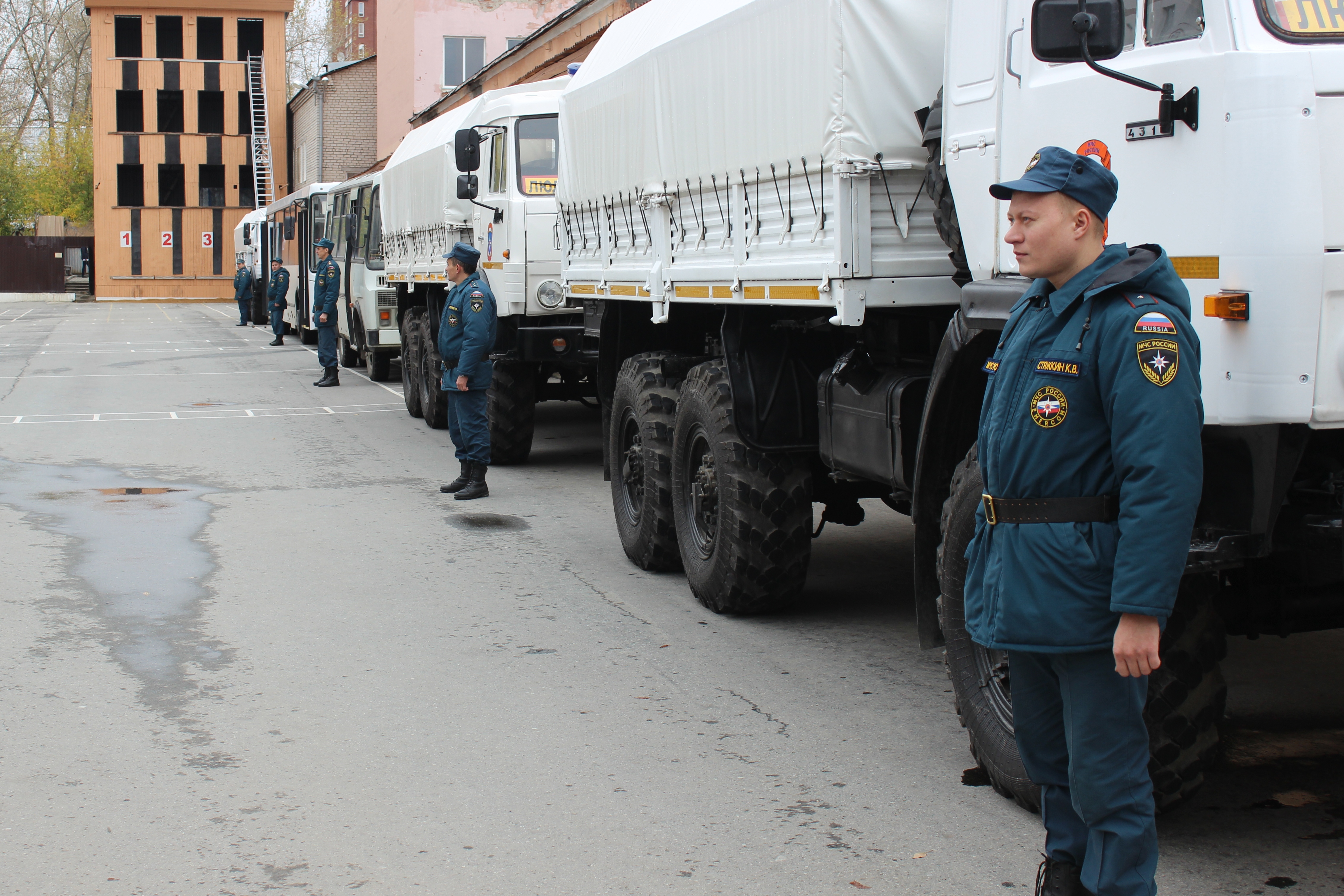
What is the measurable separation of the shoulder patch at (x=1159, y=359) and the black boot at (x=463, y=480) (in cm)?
819

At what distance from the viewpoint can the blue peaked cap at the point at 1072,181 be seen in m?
3.05

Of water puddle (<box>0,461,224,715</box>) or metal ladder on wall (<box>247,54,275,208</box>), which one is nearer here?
water puddle (<box>0,461,224,715</box>)

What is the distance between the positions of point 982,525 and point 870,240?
2243mm

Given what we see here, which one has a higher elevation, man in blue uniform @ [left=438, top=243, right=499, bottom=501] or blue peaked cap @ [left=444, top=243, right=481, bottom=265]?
blue peaked cap @ [left=444, top=243, right=481, bottom=265]

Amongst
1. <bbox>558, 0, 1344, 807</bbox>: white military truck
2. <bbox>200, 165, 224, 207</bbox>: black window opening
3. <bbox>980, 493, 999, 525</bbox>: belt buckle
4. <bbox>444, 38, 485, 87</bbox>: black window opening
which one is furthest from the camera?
<bbox>200, 165, 224, 207</bbox>: black window opening

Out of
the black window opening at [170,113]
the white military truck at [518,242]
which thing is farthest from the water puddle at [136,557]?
the black window opening at [170,113]

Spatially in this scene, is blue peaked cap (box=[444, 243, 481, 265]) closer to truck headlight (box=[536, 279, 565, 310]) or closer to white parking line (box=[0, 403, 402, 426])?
truck headlight (box=[536, 279, 565, 310])

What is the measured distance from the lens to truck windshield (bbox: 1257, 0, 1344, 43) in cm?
363

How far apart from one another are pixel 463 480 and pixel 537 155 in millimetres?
2985

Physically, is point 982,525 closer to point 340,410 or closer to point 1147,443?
point 1147,443

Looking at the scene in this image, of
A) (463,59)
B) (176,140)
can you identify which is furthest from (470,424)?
(176,140)

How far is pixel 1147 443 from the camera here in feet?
9.56

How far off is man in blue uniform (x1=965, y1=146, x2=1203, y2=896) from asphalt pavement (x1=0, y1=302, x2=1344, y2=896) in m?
0.91

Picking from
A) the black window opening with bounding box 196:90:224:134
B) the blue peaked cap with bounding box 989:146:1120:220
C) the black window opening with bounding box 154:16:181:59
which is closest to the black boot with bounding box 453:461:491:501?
the blue peaked cap with bounding box 989:146:1120:220
